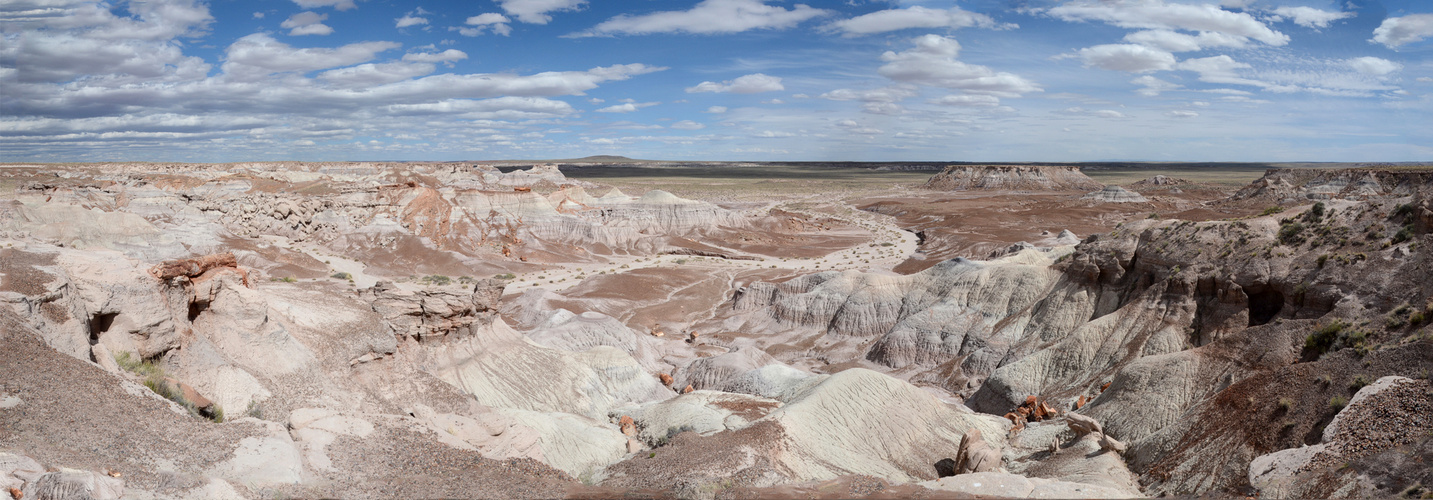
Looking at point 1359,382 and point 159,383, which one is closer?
point 159,383

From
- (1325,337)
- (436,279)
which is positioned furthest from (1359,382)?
(436,279)

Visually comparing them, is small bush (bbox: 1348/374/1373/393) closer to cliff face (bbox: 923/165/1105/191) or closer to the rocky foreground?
the rocky foreground

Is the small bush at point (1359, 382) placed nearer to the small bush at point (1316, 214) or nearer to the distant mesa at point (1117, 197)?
the small bush at point (1316, 214)

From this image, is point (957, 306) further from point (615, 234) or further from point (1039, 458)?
point (615, 234)

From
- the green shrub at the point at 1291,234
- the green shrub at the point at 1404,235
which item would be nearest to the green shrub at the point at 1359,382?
the green shrub at the point at 1404,235

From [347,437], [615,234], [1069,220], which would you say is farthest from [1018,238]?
[347,437]

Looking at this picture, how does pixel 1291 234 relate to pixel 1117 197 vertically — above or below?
above

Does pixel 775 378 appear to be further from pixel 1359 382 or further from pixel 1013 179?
pixel 1013 179
